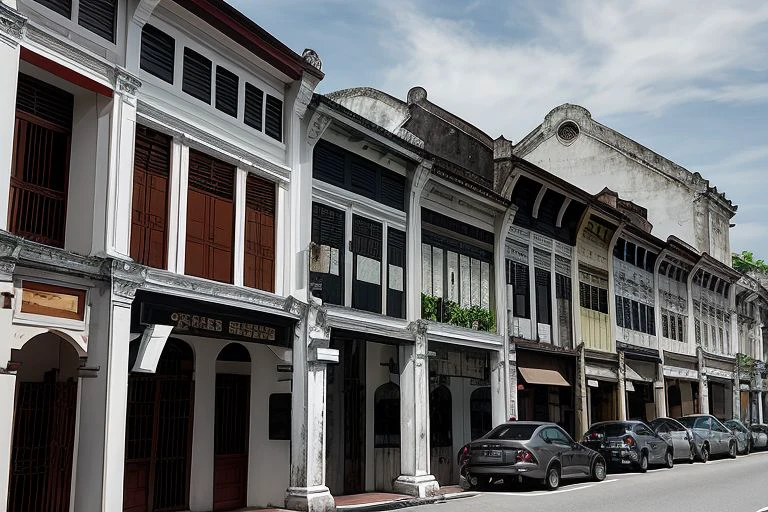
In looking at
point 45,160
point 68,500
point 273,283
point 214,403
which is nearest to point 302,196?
point 273,283

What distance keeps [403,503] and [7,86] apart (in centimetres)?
1095

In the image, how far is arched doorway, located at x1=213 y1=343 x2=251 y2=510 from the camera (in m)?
16.2

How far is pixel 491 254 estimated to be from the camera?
24.8 metres

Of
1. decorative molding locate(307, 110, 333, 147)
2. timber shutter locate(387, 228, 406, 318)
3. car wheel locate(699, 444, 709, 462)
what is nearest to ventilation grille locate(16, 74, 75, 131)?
decorative molding locate(307, 110, 333, 147)

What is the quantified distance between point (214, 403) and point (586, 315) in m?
17.4

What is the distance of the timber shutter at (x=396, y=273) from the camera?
1984 centimetres

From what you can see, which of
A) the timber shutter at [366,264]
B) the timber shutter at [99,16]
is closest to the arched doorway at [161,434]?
the timber shutter at [366,264]

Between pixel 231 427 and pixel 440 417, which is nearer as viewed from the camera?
pixel 231 427

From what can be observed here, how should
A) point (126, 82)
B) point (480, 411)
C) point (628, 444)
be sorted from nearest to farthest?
1. point (126, 82)
2. point (480, 411)
3. point (628, 444)

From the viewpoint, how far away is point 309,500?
15539 millimetres

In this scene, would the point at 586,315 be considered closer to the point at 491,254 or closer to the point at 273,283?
the point at 491,254

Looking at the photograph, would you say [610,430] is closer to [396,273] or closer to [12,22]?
[396,273]

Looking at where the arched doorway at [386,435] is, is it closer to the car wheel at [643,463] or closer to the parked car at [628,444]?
the parked car at [628,444]

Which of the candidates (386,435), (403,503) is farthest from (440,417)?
(403,503)
